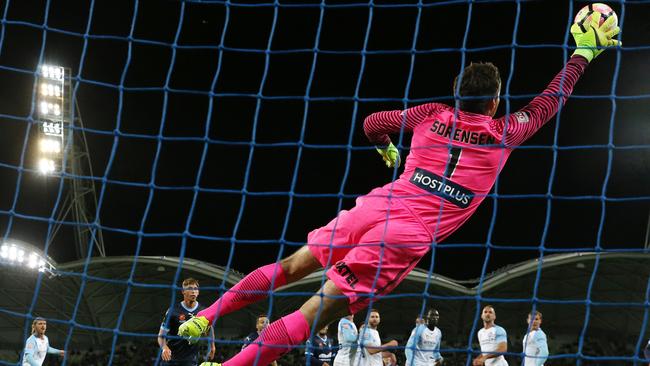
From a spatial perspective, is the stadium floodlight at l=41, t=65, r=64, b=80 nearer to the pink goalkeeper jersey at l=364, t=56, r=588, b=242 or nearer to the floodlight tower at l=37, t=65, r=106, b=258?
the floodlight tower at l=37, t=65, r=106, b=258

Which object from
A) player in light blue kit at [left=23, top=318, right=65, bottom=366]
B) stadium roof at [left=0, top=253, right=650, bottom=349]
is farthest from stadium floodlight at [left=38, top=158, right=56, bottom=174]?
player in light blue kit at [left=23, top=318, right=65, bottom=366]

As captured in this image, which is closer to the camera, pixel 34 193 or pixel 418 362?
pixel 418 362

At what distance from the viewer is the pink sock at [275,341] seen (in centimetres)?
457

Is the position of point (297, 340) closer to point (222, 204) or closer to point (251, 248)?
point (222, 204)

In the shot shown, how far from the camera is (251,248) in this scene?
80.3 ft

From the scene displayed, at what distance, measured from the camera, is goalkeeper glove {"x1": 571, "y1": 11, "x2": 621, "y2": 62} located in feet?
16.7

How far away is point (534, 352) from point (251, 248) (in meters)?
14.3

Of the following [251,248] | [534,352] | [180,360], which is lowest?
[180,360]

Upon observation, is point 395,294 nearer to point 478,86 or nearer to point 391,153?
point 391,153

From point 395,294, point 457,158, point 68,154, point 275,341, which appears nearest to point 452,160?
point 457,158

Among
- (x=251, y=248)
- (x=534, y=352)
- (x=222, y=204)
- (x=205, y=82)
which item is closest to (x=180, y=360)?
(x=534, y=352)

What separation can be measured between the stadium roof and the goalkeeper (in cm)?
1291

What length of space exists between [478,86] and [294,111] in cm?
1526

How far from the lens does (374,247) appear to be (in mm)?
4672
